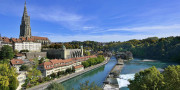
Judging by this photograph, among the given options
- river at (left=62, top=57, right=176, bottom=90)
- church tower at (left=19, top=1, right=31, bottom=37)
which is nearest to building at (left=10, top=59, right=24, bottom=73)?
river at (left=62, top=57, right=176, bottom=90)

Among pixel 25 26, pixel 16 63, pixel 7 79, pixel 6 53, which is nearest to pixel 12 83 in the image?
pixel 7 79

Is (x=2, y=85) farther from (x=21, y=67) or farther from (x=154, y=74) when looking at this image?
(x=154, y=74)

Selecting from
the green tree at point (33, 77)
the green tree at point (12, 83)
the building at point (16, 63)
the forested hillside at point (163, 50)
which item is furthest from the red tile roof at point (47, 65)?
the forested hillside at point (163, 50)

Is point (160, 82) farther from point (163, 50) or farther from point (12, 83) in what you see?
point (163, 50)

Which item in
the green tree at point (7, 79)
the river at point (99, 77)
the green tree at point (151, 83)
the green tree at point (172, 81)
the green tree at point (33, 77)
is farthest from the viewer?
the river at point (99, 77)

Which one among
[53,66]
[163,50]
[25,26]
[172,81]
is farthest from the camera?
[163,50]

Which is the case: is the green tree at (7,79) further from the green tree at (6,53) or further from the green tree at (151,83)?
the green tree at (151,83)

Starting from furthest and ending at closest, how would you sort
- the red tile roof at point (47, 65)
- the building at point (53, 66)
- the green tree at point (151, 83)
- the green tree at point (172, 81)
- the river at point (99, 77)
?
the red tile roof at point (47, 65) < the building at point (53, 66) < the river at point (99, 77) < the green tree at point (151, 83) < the green tree at point (172, 81)

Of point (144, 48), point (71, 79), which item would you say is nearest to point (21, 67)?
point (71, 79)

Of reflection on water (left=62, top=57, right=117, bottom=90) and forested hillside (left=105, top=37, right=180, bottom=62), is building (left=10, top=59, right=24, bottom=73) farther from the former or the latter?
forested hillside (left=105, top=37, right=180, bottom=62)

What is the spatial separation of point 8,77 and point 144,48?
286 ft

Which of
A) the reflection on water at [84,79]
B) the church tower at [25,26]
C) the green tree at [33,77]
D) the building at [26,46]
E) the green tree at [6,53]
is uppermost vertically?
the church tower at [25,26]

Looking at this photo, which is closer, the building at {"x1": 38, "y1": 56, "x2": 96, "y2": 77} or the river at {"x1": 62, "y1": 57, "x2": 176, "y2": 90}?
the river at {"x1": 62, "y1": 57, "x2": 176, "y2": 90}

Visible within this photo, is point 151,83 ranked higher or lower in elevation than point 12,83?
higher
